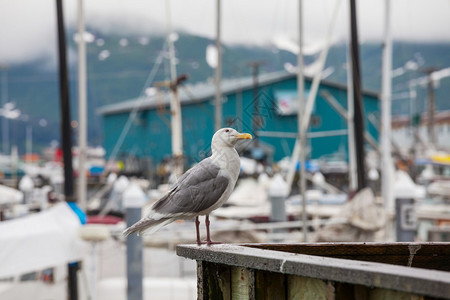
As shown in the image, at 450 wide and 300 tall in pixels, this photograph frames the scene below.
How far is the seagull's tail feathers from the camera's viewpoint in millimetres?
3941

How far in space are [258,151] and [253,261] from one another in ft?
139

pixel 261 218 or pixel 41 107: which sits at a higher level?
pixel 41 107

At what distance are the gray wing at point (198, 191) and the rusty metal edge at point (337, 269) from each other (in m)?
0.27

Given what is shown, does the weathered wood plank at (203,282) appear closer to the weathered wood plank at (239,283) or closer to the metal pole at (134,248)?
the weathered wood plank at (239,283)

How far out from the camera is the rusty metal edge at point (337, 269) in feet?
7.89

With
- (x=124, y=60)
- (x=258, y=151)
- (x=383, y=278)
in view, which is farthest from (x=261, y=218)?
(x=124, y=60)

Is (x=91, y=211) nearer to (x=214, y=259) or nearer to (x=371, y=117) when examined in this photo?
(x=214, y=259)

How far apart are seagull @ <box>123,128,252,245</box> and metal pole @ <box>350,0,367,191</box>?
11.0 m

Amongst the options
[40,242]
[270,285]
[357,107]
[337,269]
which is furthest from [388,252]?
[357,107]

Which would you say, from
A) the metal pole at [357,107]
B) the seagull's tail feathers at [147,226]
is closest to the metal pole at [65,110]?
the metal pole at [357,107]

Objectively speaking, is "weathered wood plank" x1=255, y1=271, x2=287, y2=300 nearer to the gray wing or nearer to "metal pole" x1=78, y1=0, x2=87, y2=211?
the gray wing

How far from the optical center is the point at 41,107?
172625mm

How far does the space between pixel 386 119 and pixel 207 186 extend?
16138mm

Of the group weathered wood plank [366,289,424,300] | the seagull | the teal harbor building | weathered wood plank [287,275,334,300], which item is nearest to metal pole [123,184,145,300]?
the seagull
